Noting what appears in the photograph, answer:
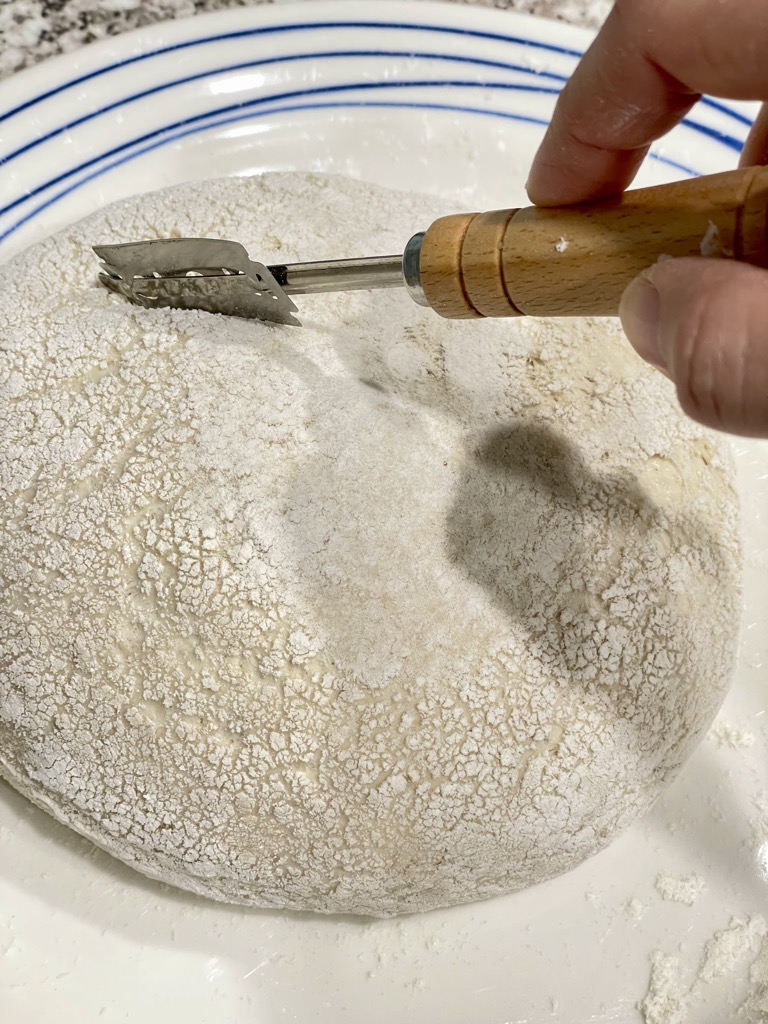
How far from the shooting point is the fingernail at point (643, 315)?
→ 0.53 m

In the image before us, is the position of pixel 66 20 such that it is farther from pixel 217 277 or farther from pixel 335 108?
pixel 217 277

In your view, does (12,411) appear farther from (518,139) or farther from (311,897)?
(518,139)

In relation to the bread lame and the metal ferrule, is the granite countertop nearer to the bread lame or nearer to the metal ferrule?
the bread lame

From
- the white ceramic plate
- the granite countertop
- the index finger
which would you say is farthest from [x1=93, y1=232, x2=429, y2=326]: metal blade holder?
the granite countertop

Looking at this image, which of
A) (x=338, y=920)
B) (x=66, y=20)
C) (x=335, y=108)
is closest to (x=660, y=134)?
(x=335, y=108)

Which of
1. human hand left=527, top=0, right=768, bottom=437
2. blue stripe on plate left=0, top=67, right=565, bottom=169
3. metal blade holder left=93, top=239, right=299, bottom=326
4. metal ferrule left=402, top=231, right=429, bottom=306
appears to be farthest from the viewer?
blue stripe on plate left=0, top=67, right=565, bottom=169

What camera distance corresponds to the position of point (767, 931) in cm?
85

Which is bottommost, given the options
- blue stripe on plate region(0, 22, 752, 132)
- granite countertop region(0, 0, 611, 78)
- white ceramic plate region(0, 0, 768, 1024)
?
white ceramic plate region(0, 0, 768, 1024)

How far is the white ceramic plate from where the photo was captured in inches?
33.2

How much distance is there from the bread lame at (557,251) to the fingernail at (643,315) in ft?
0.07

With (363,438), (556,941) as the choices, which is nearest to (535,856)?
(556,941)

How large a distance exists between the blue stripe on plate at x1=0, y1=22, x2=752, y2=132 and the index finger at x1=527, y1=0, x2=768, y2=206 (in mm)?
660

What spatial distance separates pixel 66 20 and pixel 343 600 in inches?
39.2

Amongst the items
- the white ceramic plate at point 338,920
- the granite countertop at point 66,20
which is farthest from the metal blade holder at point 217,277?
the granite countertop at point 66,20
